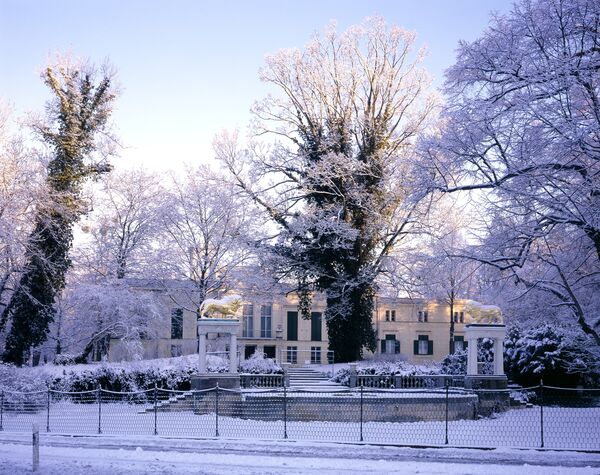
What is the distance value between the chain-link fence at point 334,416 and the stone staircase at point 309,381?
202 cm

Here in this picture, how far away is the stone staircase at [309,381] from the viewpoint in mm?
31175

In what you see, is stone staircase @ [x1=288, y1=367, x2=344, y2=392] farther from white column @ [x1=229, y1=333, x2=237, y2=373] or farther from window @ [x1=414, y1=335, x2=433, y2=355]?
window @ [x1=414, y1=335, x2=433, y2=355]

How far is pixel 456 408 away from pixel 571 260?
654 centimetres

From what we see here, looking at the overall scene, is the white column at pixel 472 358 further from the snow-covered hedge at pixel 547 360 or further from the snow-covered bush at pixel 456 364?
the snow-covered bush at pixel 456 364

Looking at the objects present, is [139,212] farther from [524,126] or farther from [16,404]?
[524,126]

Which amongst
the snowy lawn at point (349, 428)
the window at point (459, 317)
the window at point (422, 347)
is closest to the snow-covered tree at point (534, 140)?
the snowy lawn at point (349, 428)

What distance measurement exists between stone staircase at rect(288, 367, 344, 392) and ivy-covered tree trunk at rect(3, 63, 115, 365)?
1217 centimetres

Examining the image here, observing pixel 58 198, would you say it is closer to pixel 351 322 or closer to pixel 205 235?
pixel 205 235

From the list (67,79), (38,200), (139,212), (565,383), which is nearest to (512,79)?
(565,383)

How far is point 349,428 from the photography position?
2186cm

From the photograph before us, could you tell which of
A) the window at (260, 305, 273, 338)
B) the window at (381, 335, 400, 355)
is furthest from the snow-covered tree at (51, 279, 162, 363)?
the window at (381, 335, 400, 355)

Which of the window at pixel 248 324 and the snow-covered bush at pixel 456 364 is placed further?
the window at pixel 248 324

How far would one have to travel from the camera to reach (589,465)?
14.6m

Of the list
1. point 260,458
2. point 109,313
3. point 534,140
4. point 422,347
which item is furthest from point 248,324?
point 260,458
